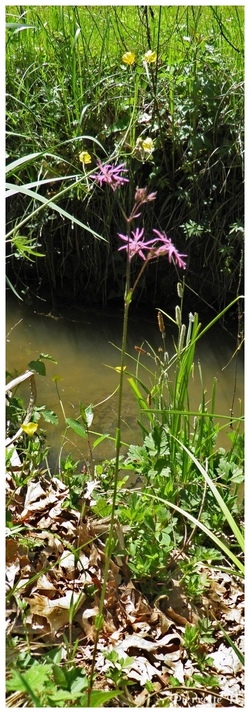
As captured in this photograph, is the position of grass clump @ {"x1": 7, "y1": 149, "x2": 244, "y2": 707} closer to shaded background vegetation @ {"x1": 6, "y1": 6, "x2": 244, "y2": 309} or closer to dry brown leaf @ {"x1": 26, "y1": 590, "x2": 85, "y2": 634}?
dry brown leaf @ {"x1": 26, "y1": 590, "x2": 85, "y2": 634}

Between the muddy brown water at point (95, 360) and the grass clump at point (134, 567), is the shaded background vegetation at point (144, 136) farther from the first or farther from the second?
the grass clump at point (134, 567)

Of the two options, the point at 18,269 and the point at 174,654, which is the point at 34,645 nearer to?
the point at 174,654

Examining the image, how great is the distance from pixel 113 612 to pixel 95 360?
2090mm

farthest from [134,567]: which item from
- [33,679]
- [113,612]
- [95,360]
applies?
[95,360]

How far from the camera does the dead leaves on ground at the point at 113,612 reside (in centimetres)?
165

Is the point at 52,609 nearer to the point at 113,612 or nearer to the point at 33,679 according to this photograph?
the point at 113,612

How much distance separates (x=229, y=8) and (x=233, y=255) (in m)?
1.72

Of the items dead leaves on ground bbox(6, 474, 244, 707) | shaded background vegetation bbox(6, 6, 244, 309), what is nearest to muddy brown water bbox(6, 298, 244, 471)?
shaded background vegetation bbox(6, 6, 244, 309)

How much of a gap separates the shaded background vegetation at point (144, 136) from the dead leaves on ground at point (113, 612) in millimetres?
2193

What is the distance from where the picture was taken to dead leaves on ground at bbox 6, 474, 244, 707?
1.65m

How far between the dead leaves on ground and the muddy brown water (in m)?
1.07

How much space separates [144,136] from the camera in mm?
4051

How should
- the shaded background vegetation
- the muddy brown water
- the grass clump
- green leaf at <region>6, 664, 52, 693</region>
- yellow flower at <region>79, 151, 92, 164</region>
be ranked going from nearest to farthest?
1. green leaf at <region>6, 664, 52, 693</region>
2. the grass clump
3. yellow flower at <region>79, 151, 92, 164</region>
4. the muddy brown water
5. the shaded background vegetation

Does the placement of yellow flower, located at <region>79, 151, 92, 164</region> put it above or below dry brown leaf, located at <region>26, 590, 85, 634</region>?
above
